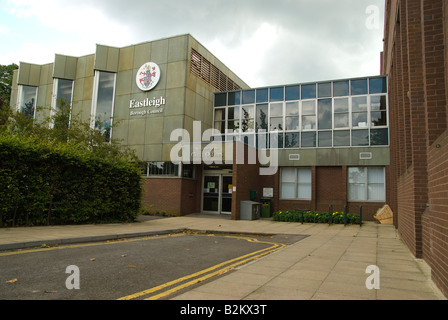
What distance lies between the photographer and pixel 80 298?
4570 mm

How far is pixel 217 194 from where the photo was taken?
2234 centimetres

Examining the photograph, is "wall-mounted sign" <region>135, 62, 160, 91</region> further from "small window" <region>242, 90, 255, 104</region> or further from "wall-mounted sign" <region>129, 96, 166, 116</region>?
"small window" <region>242, 90, 255, 104</region>

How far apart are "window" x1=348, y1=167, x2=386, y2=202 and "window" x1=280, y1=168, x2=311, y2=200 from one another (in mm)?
2555

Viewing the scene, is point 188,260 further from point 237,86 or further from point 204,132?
point 237,86

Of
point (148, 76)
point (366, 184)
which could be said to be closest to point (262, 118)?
point (366, 184)

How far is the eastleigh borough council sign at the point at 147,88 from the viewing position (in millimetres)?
22869

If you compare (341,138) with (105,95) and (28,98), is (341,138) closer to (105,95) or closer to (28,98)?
(105,95)

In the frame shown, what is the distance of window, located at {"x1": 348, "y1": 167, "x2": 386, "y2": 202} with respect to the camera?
20.5 metres

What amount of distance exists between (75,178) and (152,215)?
26.6 feet

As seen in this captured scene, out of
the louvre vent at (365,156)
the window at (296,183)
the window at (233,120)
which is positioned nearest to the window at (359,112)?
the louvre vent at (365,156)

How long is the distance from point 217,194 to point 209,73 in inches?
357

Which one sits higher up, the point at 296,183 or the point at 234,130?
the point at 234,130

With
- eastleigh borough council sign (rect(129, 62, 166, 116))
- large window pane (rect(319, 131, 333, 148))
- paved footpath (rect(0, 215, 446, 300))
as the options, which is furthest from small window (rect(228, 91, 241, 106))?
paved footpath (rect(0, 215, 446, 300))
